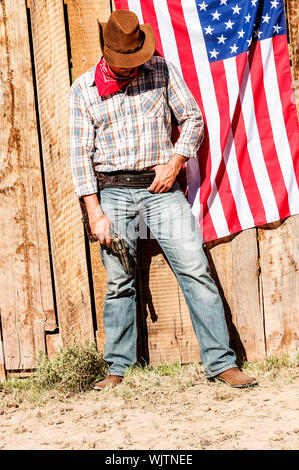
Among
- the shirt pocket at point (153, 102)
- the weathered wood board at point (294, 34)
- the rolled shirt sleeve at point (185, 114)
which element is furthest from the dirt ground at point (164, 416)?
the weathered wood board at point (294, 34)

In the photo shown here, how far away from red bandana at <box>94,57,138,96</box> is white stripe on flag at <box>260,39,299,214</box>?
3.25 feet

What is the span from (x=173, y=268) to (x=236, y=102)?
128 cm

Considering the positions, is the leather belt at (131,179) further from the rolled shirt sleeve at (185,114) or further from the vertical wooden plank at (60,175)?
the vertical wooden plank at (60,175)

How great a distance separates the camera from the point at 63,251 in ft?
14.5

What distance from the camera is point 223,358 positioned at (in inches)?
157

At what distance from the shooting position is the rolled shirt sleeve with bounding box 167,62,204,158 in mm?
3992

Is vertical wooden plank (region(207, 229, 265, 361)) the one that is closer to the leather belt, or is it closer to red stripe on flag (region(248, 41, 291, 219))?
red stripe on flag (region(248, 41, 291, 219))

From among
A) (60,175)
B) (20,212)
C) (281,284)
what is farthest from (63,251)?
(281,284)

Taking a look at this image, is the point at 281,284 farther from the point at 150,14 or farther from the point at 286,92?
the point at 150,14

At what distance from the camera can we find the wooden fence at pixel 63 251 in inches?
168

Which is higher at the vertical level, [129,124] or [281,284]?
[129,124]

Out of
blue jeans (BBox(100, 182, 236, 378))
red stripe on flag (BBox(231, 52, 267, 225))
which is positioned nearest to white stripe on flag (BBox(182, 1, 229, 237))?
red stripe on flag (BBox(231, 52, 267, 225))

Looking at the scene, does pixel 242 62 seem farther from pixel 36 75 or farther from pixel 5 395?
pixel 5 395

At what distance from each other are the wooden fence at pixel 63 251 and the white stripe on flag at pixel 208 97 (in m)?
0.26
